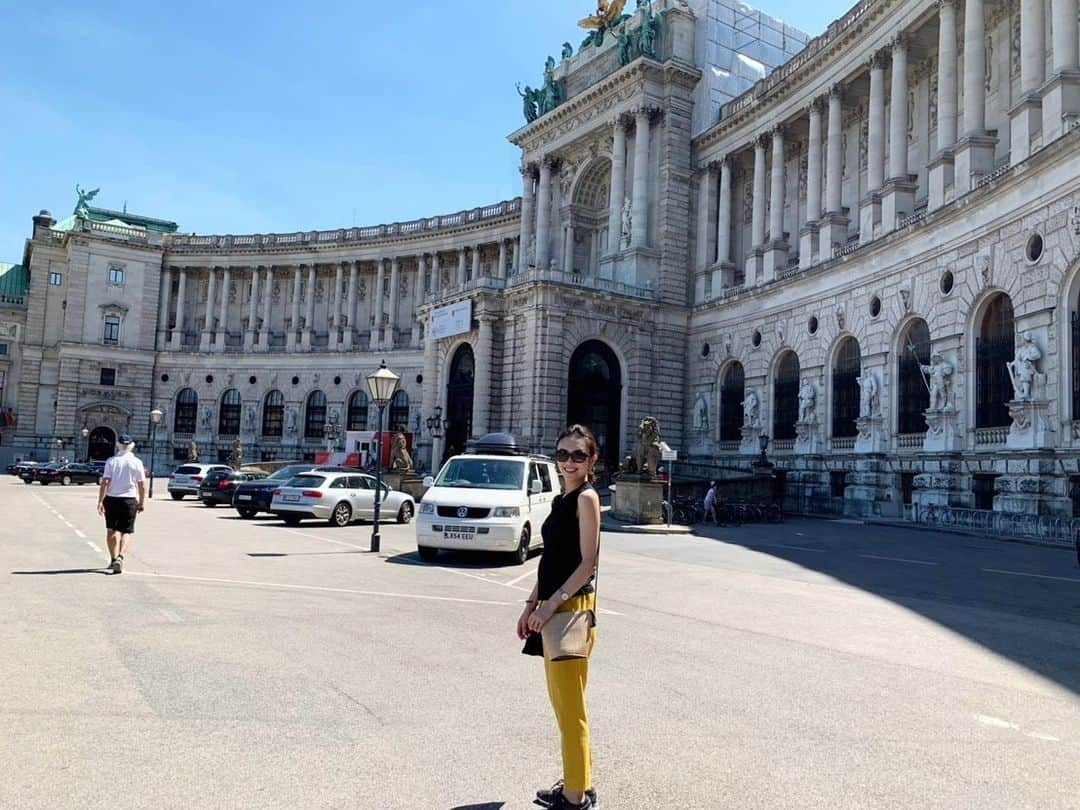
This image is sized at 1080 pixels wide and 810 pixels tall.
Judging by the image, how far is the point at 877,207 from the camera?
35938mm

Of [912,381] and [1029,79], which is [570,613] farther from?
[912,381]

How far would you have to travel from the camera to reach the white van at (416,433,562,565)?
15945 millimetres

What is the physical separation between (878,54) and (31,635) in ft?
125

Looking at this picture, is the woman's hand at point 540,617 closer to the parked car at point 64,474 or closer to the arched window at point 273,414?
the parked car at point 64,474

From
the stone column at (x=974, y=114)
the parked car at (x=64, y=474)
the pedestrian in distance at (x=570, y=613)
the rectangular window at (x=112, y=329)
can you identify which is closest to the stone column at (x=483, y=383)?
the parked car at (x=64, y=474)

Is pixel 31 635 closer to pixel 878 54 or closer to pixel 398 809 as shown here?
pixel 398 809

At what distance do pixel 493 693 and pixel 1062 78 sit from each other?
26.7m

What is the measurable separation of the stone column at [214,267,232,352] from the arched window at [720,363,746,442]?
159 ft

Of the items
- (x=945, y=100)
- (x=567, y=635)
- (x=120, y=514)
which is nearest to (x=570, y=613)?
(x=567, y=635)

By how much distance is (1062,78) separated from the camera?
25.3m

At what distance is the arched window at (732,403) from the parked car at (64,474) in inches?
1383

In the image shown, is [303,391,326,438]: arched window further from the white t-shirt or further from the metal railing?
the white t-shirt

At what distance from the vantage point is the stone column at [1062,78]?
25.3 metres

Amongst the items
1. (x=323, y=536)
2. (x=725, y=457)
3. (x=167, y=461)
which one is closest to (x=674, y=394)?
(x=725, y=457)
